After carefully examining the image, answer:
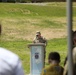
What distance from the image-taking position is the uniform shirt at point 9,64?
333 cm

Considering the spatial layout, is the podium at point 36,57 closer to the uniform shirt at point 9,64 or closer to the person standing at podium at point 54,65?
the person standing at podium at point 54,65

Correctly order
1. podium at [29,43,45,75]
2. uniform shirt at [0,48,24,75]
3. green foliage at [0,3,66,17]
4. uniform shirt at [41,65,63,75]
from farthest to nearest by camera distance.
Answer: green foliage at [0,3,66,17] < podium at [29,43,45,75] < uniform shirt at [41,65,63,75] < uniform shirt at [0,48,24,75]

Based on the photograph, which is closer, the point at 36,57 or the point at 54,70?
the point at 54,70

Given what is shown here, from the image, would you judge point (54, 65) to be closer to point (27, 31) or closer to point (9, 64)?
point (9, 64)

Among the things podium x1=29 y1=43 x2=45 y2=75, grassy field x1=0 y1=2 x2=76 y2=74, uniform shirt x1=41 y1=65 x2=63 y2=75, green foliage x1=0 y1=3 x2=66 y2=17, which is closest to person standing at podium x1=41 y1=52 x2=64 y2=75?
uniform shirt x1=41 y1=65 x2=63 y2=75

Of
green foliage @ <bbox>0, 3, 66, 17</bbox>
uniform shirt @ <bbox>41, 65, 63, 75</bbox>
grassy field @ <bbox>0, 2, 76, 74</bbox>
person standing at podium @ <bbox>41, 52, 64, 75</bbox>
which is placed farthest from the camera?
green foliage @ <bbox>0, 3, 66, 17</bbox>

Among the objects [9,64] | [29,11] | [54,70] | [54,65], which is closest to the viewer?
[9,64]

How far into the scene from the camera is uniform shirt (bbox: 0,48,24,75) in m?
3.33

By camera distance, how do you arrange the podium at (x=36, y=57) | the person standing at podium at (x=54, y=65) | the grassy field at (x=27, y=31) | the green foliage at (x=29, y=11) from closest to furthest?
the person standing at podium at (x=54, y=65), the podium at (x=36, y=57), the grassy field at (x=27, y=31), the green foliage at (x=29, y=11)

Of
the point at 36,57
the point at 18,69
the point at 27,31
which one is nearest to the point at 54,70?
the point at 18,69

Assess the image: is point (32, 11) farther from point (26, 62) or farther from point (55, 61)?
point (55, 61)

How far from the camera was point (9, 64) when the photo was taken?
3.34 meters

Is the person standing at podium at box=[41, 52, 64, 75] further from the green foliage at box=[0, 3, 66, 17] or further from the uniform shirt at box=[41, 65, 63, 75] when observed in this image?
the green foliage at box=[0, 3, 66, 17]

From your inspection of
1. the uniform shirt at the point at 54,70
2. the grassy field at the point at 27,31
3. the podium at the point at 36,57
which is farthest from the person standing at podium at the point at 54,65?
the grassy field at the point at 27,31
